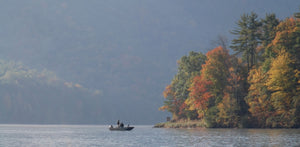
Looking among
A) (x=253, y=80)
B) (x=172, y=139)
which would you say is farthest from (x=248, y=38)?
(x=172, y=139)

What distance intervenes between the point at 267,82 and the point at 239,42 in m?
22.0

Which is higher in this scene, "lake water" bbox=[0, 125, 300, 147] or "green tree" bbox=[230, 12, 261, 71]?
"green tree" bbox=[230, 12, 261, 71]

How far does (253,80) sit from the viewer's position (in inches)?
3792

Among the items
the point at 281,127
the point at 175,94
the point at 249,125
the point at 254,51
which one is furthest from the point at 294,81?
the point at 175,94

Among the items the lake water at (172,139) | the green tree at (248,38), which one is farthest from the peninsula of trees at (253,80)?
the lake water at (172,139)

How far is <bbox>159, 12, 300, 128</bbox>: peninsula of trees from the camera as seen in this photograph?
292 feet

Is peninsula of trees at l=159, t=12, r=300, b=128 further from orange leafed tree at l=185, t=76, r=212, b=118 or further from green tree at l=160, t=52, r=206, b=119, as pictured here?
green tree at l=160, t=52, r=206, b=119

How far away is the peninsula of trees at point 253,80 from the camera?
8900 cm

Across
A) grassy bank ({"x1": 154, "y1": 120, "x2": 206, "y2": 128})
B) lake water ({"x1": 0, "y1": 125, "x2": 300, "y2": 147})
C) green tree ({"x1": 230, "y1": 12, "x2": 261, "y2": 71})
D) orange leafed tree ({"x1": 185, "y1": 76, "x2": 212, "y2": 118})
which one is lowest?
lake water ({"x1": 0, "y1": 125, "x2": 300, "y2": 147})

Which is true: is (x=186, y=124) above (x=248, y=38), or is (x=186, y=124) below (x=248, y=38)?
below

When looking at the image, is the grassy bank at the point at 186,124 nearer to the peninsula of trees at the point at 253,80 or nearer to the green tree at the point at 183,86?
the peninsula of trees at the point at 253,80

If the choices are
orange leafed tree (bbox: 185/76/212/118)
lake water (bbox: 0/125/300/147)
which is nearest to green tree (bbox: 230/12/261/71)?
orange leafed tree (bbox: 185/76/212/118)

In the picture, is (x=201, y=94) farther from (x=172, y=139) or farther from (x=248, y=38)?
(x=172, y=139)

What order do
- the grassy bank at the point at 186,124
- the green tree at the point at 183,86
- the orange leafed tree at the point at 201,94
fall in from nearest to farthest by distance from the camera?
1. the orange leafed tree at the point at 201,94
2. the grassy bank at the point at 186,124
3. the green tree at the point at 183,86
